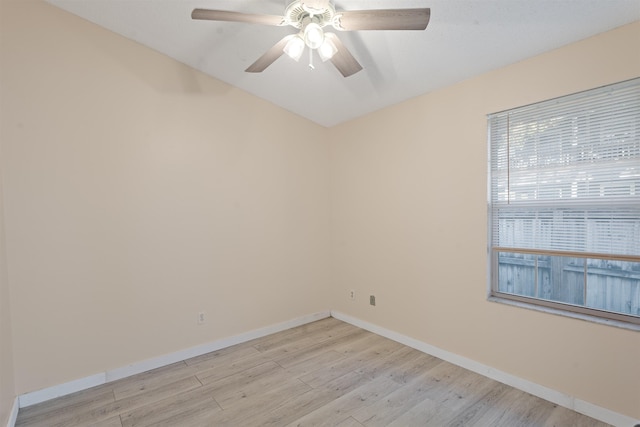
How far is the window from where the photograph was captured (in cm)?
197

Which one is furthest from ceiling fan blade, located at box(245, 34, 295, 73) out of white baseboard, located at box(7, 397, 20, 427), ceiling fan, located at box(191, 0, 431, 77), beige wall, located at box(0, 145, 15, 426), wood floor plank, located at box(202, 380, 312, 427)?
white baseboard, located at box(7, 397, 20, 427)

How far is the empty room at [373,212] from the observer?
6.59ft

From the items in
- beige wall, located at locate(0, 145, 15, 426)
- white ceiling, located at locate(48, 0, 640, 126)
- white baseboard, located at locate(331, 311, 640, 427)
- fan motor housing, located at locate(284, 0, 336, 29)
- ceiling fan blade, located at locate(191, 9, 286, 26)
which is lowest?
white baseboard, located at locate(331, 311, 640, 427)

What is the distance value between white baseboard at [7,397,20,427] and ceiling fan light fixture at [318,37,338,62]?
3.19 m

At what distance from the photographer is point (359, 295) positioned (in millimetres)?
3754

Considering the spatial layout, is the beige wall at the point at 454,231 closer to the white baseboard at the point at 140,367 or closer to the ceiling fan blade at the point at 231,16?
the white baseboard at the point at 140,367

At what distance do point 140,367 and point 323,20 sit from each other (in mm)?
3198

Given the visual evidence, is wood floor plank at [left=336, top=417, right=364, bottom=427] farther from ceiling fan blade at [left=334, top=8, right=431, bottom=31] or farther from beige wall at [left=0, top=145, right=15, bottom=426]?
ceiling fan blade at [left=334, top=8, right=431, bottom=31]

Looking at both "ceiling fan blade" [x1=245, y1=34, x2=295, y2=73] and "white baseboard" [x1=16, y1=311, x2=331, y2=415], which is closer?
"ceiling fan blade" [x1=245, y1=34, x2=295, y2=73]

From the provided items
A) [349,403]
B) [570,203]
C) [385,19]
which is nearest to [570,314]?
[570,203]

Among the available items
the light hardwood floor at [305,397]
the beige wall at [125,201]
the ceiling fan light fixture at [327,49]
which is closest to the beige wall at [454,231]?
the light hardwood floor at [305,397]

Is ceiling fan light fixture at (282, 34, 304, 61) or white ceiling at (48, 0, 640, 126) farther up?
white ceiling at (48, 0, 640, 126)

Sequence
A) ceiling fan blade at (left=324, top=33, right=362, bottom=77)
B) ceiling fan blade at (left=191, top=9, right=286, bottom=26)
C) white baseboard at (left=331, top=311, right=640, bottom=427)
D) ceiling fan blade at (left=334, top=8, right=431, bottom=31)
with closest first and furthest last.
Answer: ceiling fan blade at (left=334, top=8, right=431, bottom=31) < ceiling fan blade at (left=191, top=9, right=286, bottom=26) < ceiling fan blade at (left=324, top=33, right=362, bottom=77) < white baseboard at (left=331, top=311, right=640, bottom=427)

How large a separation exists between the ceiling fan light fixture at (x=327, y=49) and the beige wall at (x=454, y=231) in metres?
1.44
